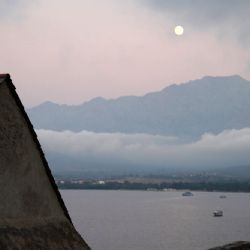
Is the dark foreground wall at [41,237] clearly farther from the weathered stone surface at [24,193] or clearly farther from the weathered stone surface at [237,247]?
the weathered stone surface at [237,247]

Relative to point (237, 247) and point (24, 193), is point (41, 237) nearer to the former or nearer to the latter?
point (24, 193)

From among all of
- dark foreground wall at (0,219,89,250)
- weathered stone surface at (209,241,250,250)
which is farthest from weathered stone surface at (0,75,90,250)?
weathered stone surface at (209,241,250,250)

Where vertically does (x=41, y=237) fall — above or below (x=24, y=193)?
below

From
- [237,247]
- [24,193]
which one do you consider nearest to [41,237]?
Result: [24,193]

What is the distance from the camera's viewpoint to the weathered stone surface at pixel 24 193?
11946mm

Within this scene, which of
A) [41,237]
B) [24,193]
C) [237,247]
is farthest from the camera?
[237,247]

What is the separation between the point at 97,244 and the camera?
425ft

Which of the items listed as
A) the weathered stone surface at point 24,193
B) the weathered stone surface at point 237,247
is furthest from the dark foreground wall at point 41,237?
the weathered stone surface at point 237,247

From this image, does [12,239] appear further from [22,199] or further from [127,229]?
[127,229]

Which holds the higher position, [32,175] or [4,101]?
[4,101]

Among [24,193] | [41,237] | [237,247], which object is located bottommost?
[237,247]

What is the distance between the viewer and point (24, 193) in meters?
12.8

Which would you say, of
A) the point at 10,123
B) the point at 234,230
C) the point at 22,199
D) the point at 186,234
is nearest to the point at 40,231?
the point at 22,199

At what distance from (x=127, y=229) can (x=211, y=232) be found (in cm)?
2642
